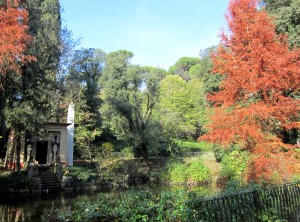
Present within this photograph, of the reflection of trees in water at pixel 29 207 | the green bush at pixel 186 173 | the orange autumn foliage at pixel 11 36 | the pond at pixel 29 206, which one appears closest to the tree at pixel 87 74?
the green bush at pixel 186 173

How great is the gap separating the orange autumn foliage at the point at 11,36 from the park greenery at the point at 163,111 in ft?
0.15

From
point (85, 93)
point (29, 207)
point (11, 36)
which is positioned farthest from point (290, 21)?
point (85, 93)

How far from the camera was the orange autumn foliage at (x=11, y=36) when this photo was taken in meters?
12.5

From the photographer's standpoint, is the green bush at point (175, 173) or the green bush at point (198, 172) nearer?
the green bush at point (198, 172)

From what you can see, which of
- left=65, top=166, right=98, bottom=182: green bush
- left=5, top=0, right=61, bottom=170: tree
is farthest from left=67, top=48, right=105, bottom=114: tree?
left=5, top=0, right=61, bottom=170: tree

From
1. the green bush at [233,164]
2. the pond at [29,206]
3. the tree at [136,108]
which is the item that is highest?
the tree at [136,108]

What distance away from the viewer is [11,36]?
12.8m

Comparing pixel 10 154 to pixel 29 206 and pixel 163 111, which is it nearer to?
pixel 29 206

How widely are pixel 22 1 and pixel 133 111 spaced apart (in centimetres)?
1297

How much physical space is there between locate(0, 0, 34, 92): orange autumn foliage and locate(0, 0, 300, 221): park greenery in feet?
0.15

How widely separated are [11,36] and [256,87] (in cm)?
1130

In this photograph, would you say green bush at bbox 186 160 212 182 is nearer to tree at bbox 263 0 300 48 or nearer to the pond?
the pond

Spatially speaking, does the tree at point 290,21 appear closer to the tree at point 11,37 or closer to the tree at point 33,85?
the tree at point 33,85

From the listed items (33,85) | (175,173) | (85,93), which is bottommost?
(175,173)
